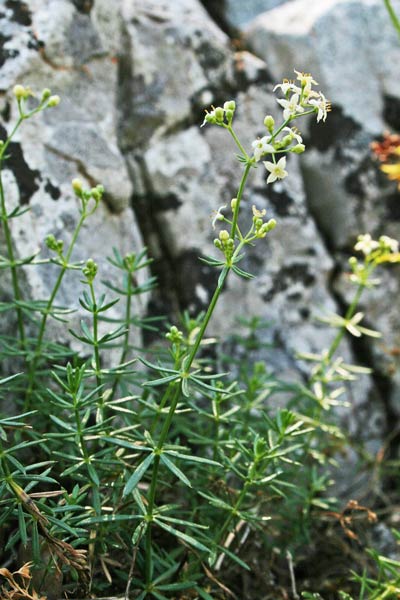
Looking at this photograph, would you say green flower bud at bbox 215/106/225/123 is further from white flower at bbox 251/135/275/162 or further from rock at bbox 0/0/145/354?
rock at bbox 0/0/145/354

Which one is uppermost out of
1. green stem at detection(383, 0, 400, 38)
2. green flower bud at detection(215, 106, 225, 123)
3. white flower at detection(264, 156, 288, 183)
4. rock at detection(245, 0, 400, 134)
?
green stem at detection(383, 0, 400, 38)

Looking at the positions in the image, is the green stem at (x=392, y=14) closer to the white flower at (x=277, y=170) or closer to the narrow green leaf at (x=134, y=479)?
the white flower at (x=277, y=170)

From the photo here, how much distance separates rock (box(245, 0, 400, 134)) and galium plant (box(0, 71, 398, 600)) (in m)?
1.08

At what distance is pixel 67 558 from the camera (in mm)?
1447

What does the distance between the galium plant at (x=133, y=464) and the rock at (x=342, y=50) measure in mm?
1083

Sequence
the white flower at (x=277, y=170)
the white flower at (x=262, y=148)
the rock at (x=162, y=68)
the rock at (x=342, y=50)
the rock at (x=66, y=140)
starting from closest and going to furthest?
the white flower at (x=262, y=148)
the white flower at (x=277, y=170)
the rock at (x=66, y=140)
the rock at (x=162, y=68)
the rock at (x=342, y=50)

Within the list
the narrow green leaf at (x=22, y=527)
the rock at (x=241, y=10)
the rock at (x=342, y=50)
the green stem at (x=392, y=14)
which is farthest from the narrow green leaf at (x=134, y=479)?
the rock at (x=241, y=10)

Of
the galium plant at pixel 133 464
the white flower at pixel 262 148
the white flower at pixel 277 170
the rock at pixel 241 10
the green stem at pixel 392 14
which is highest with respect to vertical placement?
the green stem at pixel 392 14

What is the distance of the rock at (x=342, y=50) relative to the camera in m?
2.92

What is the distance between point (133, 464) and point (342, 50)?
6.59ft

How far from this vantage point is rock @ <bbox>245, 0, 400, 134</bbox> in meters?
2.92

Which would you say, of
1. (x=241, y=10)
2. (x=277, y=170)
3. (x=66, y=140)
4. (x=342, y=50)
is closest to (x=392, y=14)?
(x=277, y=170)

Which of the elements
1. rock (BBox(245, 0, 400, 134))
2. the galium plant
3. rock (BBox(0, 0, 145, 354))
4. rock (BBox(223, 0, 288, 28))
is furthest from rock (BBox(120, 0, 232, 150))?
the galium plant

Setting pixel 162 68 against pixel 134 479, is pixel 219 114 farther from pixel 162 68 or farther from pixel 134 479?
pixel 162 68
